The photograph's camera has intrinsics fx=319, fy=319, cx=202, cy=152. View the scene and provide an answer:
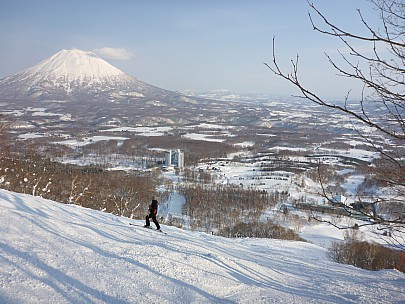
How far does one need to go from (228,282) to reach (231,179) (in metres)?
49.0

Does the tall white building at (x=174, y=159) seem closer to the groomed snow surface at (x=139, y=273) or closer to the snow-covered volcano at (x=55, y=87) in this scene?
the groomed snow surface at (x=139, y=273)

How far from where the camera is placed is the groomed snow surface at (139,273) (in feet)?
14.7

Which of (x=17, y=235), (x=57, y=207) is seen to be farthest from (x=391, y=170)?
(x=57, y=207)

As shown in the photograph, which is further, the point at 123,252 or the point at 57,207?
the point at 57,207

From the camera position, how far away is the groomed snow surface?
448 centimetres

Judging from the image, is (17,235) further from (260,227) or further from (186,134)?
(186,134)

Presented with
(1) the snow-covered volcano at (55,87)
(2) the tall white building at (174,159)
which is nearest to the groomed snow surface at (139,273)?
(2) the tall white building at (174,159)

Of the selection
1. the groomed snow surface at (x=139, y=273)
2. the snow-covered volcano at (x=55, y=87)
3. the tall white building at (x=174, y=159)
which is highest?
the snow-covered volcano at (x=55, y=87)

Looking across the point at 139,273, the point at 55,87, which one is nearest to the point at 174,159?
the point at 139,273

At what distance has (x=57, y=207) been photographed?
9211 millimetres

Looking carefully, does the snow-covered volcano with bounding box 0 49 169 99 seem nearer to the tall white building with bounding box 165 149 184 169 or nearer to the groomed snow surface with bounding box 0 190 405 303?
the tall white building with bounding box 165 149 184 169

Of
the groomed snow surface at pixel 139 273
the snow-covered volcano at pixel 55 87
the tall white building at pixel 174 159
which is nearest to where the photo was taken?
the groomed snow surface at pixel 139 273

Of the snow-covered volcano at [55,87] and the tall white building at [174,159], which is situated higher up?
the snow-covered volcano at [55,87]

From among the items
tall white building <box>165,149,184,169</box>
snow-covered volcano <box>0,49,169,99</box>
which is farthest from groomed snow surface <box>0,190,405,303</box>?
snow-covered volcano <box>0,49,169,99</box>
